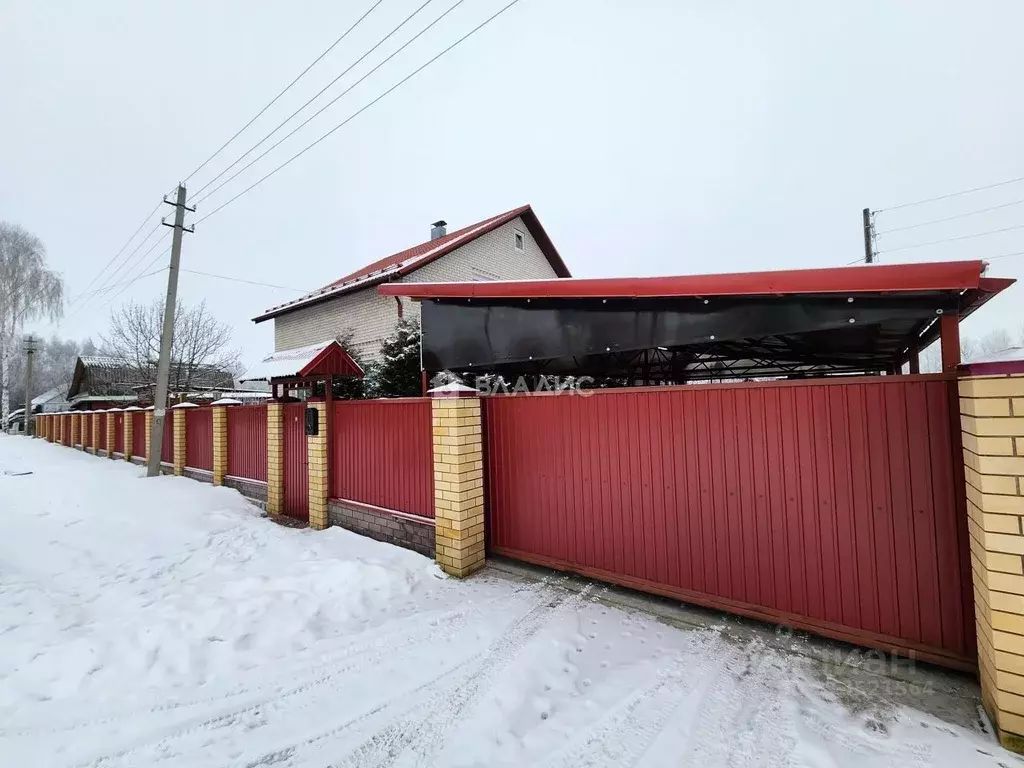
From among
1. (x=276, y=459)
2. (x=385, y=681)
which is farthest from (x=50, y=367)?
(x=385, y=681)

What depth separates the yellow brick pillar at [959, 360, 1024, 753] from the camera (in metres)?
1.78

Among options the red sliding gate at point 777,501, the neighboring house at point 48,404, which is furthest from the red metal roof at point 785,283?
the neighboring house at point 48,404

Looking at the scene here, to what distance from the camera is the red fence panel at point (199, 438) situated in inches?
327

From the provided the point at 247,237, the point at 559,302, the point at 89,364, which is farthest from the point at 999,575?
the point at 247,237

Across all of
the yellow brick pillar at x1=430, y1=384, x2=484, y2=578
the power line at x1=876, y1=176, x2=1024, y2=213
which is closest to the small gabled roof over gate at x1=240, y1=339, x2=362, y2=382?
the yellow brick pillar at x1=430, y1=384, x2=484, y2=578

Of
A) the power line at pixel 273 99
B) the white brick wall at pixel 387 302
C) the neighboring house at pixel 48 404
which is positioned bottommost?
the neighboring house at pixel 48 404

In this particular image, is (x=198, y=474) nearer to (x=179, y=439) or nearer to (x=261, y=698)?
(x=179, y=439)

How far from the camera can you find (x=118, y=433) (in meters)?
12.8

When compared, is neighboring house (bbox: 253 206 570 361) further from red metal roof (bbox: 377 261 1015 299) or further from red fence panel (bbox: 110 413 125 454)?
red metal roof (bbox: 377 261 1015 299)

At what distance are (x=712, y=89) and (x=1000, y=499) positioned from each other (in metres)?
16.8

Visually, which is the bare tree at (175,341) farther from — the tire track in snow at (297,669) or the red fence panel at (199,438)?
the tire track in snow at (297,669)

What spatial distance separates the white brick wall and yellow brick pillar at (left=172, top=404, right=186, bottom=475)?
3897mm

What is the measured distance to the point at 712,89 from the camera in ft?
45.8

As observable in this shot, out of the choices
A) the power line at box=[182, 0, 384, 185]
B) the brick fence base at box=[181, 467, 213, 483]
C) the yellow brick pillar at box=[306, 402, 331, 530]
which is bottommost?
the brick fence base at box=[181, 467, 213, 483]
